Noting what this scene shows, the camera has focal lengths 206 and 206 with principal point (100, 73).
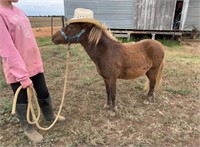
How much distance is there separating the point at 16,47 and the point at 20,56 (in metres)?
0.13

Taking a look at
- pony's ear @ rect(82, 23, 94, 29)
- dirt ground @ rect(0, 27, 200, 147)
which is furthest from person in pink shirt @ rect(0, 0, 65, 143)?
pony's ear @ rect(82, 23, 94, 29)

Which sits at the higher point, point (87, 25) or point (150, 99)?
point (87, 25)

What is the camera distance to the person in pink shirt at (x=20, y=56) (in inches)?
79.0

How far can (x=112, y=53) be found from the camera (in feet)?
9.59

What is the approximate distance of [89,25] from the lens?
8.96ft

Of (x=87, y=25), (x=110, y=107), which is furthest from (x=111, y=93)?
(x=87, y=25)

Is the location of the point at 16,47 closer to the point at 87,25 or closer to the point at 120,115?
the point at 87,25

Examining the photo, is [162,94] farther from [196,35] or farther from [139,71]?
[196,35]

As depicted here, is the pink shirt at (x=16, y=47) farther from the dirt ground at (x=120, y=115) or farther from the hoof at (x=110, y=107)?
the hoof at (x=110, y=107)

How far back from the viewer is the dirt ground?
8.38 ft

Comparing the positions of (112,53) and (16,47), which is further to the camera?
(112,53)

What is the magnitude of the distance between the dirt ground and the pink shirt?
0.92 meters

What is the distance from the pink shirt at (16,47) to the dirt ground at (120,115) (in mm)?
916

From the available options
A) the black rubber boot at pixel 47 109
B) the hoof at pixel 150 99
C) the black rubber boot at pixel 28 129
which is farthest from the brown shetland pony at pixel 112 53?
the black rubber boot at pixel 28 129
